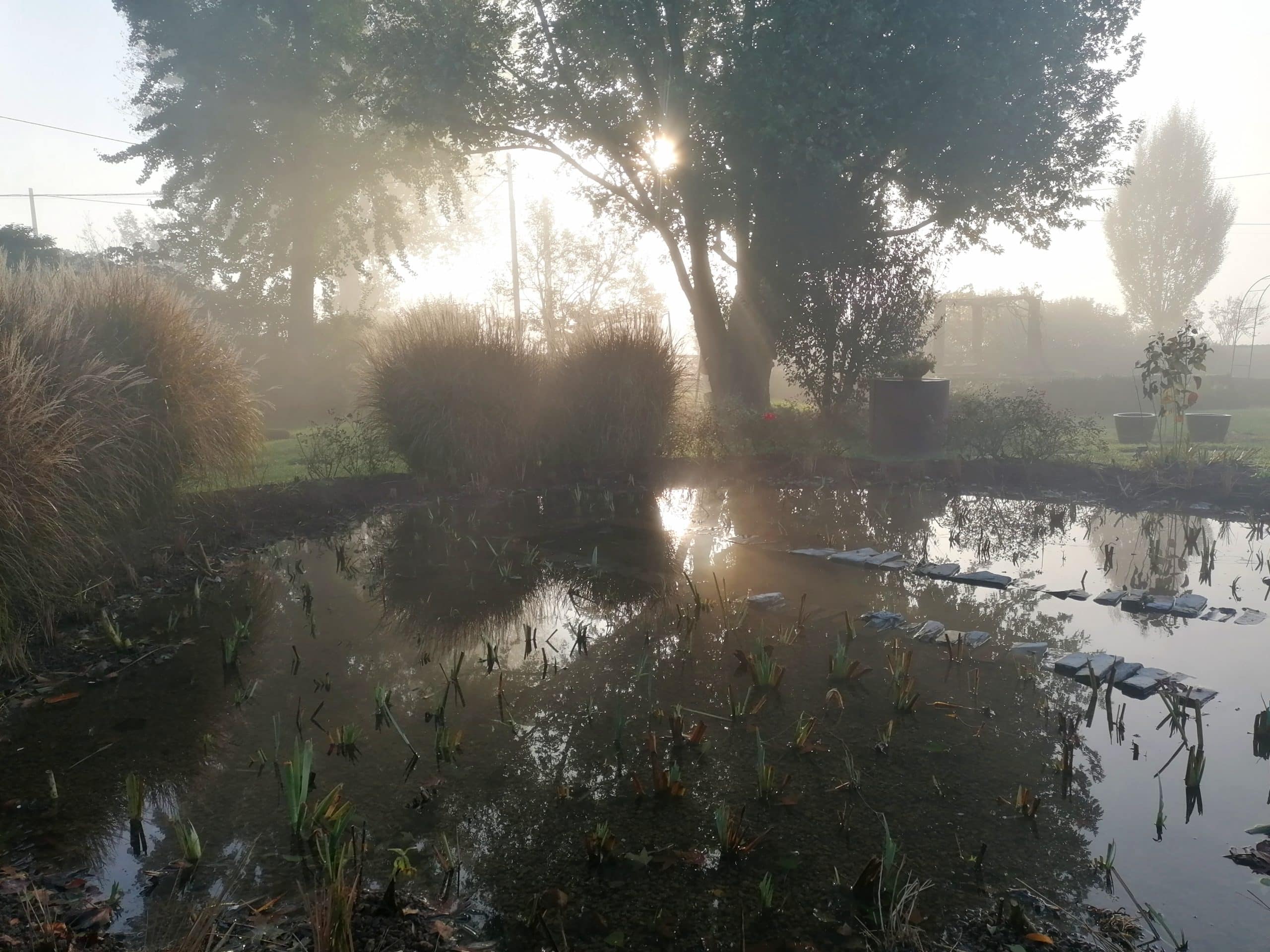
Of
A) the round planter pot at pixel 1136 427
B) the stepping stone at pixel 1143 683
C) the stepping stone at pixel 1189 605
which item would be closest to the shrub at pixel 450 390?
the stepping stone at pixel 1189 605

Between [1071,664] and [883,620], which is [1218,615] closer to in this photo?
[1071,664]

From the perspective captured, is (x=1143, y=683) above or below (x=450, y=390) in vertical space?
below

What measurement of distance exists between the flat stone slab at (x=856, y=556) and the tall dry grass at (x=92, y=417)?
5.51 m

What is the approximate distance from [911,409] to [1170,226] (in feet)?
136

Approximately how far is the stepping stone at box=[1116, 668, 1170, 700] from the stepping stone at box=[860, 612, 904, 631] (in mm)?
1343

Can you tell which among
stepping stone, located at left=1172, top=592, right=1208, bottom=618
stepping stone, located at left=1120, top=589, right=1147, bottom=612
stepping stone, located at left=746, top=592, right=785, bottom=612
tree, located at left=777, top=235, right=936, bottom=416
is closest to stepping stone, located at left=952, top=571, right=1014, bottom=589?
stepping stone, located at left=1120, top=589, right=1147, bottom=612

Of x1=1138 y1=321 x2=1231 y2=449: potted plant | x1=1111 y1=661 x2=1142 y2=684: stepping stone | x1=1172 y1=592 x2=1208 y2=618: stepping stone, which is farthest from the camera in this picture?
x1=1138 y1=321 x2=1231 y2=449: potted plant

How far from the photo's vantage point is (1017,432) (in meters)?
12.5

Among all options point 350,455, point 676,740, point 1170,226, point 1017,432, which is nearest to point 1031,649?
point 676,740

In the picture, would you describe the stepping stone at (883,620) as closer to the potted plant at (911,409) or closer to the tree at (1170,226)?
the potted plant at (911,409)

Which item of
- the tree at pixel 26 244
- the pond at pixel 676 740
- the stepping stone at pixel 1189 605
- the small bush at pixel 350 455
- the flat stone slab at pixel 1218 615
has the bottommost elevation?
the pond at pixel 676 740

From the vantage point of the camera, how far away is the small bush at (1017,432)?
1163cm

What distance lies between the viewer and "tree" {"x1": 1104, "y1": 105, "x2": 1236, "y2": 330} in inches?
1758

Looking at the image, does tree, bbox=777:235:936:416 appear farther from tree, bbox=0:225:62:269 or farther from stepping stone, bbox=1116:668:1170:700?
tree, bbox=0:225:62:269
